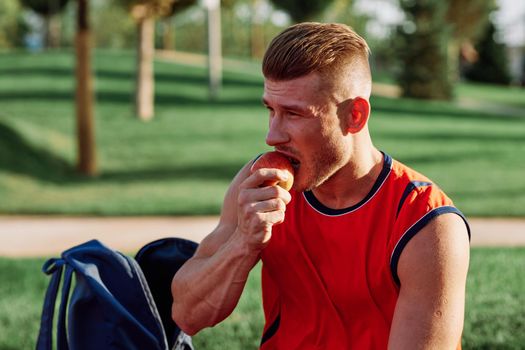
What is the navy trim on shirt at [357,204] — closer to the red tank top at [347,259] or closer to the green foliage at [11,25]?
the red tank top at [347,259]

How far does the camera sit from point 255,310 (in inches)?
226

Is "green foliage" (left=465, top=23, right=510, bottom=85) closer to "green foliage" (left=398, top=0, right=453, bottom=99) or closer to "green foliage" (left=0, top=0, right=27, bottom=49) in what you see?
"green foliage" (left=398, top=0, right=453, bottom=99)

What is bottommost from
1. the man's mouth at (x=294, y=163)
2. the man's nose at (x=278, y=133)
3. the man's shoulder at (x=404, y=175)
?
the man's shoulder at (x=404, y=175)

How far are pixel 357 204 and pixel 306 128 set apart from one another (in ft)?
1.03

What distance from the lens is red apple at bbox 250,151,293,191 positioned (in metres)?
2.60

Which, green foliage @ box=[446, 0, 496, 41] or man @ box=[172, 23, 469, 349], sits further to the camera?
green foliage @ box=[446, 0, 496, 41]

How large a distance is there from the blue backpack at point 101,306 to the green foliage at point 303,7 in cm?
3200

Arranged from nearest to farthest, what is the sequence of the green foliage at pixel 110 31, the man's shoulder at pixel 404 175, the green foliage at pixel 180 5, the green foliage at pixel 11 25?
the man's shoulder at pixel 404 175 → the green foliage at pixel 180 5 → the green foliage at pixel 11 25 → the green foliage at pixel 110 31

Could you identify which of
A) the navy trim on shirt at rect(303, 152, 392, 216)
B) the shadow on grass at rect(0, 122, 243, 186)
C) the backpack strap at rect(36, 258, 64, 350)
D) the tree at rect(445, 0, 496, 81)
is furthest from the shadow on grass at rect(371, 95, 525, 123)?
the backpack strap at rect(36, 258, 64, 350)

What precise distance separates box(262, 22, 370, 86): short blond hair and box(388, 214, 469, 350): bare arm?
0.58 meters

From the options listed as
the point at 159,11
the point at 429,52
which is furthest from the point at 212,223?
the point at 429,52

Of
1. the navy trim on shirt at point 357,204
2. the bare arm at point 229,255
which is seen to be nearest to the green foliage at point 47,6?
the bare arm at point 229,255

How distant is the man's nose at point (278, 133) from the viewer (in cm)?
265

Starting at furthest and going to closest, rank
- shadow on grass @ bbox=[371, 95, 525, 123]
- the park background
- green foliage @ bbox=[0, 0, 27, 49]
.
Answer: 1. green foliage @ bbox=[0, 0, 27, 49]
2. shadow on grass @ bbox=[371, 95, 525, 123]
3. the park background
